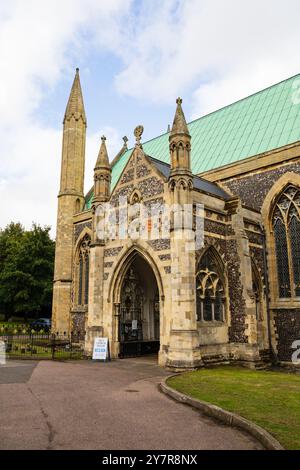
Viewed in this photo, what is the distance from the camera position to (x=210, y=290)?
15.9 m

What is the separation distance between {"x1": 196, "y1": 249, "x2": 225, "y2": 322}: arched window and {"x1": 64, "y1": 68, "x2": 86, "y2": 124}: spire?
1736 cm

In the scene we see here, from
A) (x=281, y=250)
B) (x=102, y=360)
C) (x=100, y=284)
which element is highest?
(x=281, y=250)

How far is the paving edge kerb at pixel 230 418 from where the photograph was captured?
218 inches

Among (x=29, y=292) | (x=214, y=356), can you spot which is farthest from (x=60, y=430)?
(x=29, y=292)

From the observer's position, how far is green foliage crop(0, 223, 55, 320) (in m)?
41.3

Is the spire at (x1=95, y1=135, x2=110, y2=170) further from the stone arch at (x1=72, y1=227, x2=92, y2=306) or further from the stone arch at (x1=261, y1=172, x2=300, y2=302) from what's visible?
the stone arch at (x1=261, y1=172, x2=300, y2=302)

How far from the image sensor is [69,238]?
87.0 feet

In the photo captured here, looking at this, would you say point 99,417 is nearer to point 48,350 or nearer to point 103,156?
point 48,350

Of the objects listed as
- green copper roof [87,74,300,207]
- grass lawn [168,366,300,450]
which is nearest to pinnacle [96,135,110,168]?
green copper roof [87,74,300,207]

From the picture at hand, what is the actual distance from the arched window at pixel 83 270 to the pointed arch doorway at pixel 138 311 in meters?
5.84

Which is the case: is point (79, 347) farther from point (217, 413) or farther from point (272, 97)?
point (272, 97)

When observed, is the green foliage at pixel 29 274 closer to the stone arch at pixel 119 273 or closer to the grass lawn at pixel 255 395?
the stone arch at pixel 119 273

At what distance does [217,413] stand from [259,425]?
120 cm

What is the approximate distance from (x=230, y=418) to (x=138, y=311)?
41.9 feet
